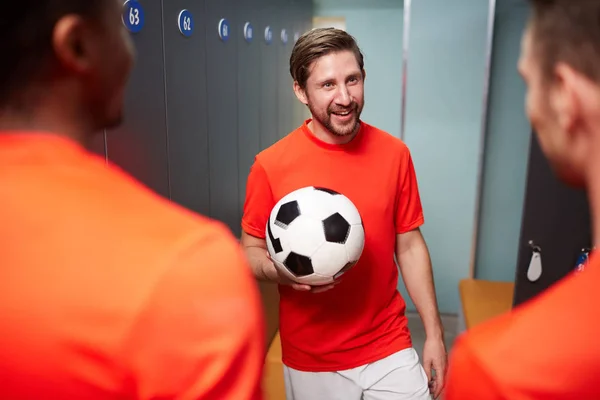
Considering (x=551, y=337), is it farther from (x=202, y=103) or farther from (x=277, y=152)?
(x=202, y=103)

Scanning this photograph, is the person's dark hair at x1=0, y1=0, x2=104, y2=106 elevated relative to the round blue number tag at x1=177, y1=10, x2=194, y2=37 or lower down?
lower down

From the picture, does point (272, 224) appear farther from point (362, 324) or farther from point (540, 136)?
point (540, 136)

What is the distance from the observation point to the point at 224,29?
2.17m

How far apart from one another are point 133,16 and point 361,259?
0.97 m

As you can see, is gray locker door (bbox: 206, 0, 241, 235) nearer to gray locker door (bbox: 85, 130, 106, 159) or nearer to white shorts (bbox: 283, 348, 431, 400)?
gray locker door (bbox: 85, 130, 106, 159)

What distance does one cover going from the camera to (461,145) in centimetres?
349

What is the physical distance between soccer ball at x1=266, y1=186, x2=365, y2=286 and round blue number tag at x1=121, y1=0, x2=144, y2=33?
0.65m

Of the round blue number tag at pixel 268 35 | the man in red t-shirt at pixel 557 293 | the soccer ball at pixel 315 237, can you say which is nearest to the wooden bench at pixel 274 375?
the soccer ball at pixel 315 237

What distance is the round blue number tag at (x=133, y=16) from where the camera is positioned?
56.4 inches

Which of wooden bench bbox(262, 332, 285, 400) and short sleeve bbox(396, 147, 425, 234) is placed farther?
wooden bench bbox(262, 332, 285, 400)

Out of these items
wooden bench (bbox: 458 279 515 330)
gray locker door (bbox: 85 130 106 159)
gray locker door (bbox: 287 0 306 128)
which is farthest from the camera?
gray locker door (bbox: 287 0 306 128)

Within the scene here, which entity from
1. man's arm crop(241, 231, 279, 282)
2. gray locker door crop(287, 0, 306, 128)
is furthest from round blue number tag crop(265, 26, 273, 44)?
man's arm crop(241, 231, 279, 282)

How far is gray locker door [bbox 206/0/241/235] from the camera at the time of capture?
6.82 feet

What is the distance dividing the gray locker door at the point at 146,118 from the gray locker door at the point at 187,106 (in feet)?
0.17
